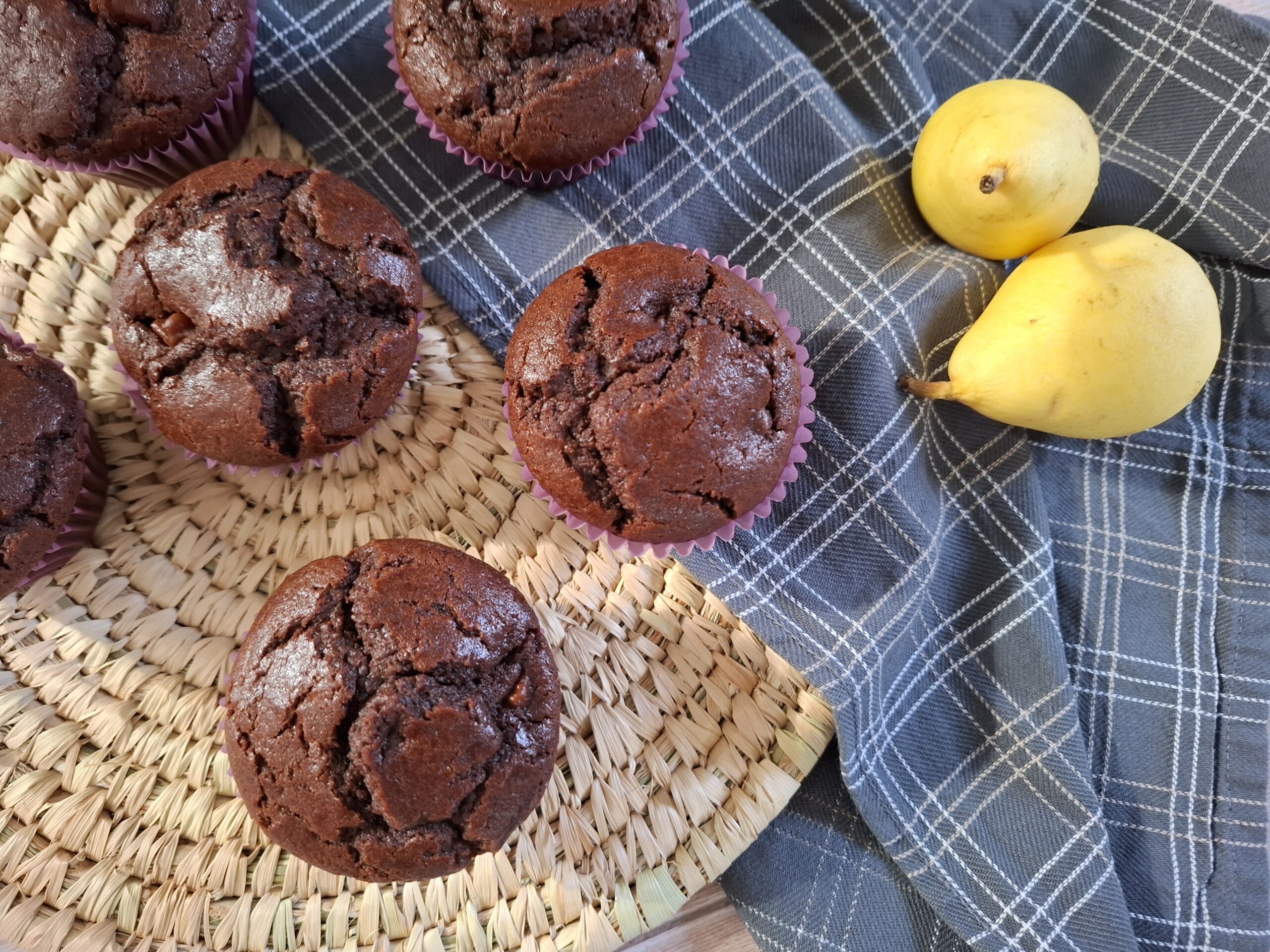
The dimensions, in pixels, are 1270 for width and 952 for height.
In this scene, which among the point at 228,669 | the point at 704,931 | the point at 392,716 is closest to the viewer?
the point at 392,716

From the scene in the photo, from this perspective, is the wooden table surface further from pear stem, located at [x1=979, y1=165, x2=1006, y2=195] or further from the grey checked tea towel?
pear stem, located at [x1=979, y1=165, x2=1006, y2=195]

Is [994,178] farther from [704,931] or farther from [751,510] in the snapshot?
[704,931]

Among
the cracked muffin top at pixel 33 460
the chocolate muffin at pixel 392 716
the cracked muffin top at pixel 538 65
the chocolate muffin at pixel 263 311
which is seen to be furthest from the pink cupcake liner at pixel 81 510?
the cracked muffin top at pixel 538 65

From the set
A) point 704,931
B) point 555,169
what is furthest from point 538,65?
point 704,931

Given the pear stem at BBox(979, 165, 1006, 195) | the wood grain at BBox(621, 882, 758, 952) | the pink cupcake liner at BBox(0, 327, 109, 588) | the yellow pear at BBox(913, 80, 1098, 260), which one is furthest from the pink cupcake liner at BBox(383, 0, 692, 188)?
the wood grain at BBox(621, 882, 758, 952)

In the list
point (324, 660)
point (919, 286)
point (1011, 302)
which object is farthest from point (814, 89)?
point (324, 660)

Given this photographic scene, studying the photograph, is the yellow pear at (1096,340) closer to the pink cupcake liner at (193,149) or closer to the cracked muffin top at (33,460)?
the pink cupcake liner at (193,149)

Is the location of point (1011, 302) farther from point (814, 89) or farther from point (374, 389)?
point (374, 389)
